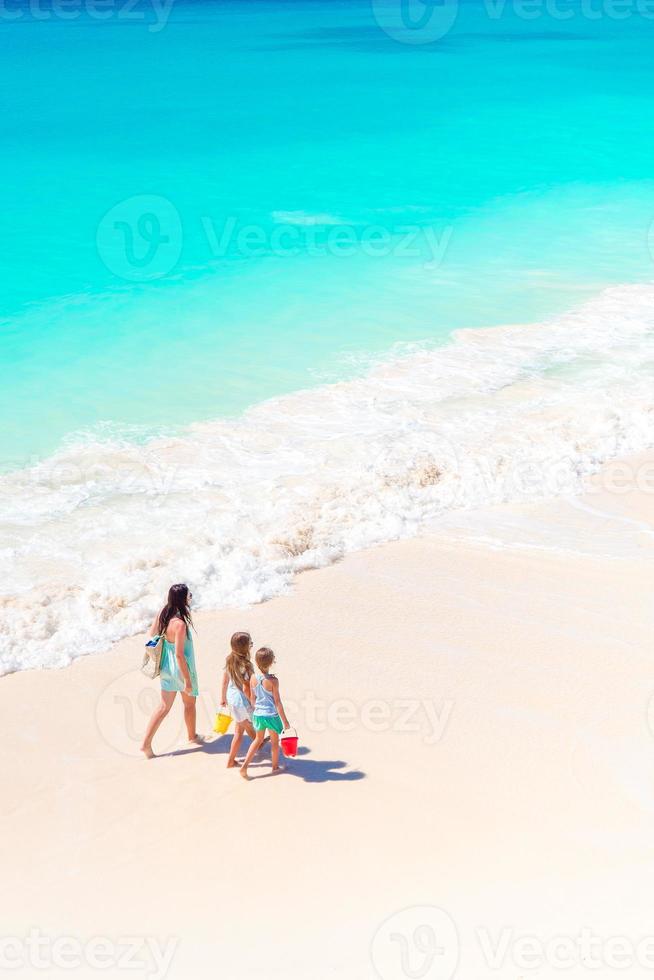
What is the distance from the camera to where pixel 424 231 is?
22.1 meters

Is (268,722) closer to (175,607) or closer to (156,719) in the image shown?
(156,719)

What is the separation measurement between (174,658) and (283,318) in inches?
434

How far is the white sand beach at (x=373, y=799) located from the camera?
5.34 meters

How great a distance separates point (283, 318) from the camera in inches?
671

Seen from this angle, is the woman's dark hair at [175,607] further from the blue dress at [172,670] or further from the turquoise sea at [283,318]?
the turquoise sea at [283,318]

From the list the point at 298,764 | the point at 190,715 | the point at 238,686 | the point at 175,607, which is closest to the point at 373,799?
the point at 298,764

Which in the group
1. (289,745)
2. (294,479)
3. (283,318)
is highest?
(283,318)

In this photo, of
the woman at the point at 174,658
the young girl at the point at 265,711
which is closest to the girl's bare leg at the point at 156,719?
the woman at the point at 174,658

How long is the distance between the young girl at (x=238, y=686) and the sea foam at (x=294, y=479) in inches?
81.5

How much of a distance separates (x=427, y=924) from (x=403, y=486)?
6.15m

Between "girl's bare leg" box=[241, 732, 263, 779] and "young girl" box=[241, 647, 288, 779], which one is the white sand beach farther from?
"young girl" box=[241, 647, 288, 779]

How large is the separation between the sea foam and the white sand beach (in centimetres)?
64

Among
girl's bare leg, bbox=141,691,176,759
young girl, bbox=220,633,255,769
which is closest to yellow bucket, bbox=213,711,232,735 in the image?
young girl, bbox=220,633,255,769

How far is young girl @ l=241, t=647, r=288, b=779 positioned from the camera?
650 cm
